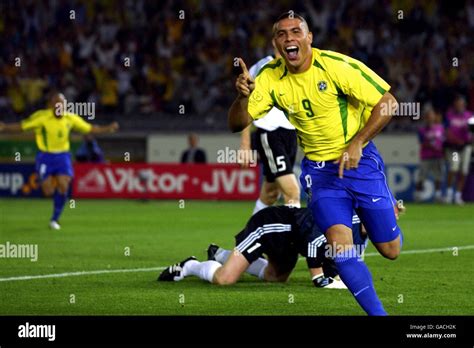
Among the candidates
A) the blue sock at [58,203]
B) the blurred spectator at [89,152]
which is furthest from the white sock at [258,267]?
the blurred spectator at [89,152]

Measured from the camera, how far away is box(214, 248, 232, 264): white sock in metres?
11.6

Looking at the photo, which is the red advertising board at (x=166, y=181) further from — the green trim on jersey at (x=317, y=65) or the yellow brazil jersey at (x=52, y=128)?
→ the green trim on jersey at (x=317, y=65)

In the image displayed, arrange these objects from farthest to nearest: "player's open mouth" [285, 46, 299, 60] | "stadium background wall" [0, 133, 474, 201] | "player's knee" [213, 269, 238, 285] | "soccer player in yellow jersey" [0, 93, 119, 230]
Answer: "stadium background wall" [0, 133, 474, 201] < "soccer player in yellow jersey" [0, 93, 119, 230] < "player's knee" [213, 269, 238, 285] < "player's open mouth" [285, 46, 299, 60]

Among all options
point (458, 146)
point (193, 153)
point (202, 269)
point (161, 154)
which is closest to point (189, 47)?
point (161, 154)

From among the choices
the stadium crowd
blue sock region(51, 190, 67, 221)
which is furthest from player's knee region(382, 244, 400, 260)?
the stadium crowd

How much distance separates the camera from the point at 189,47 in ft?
104

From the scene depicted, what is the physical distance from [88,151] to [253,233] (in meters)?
18.2

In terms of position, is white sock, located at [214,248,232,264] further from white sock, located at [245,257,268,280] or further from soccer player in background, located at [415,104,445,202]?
soccer player in background, located at [415,104,445,202]

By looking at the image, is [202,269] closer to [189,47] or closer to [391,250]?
[391,250]

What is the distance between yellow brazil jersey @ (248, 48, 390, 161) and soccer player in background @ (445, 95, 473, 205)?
17.4 m

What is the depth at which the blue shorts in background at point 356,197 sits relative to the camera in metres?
8.71

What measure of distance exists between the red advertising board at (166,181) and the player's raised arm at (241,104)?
18.3m

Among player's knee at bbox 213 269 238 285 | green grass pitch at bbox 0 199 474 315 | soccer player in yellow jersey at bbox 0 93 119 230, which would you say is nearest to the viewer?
green grass pitch at bbox 0 199 474 315
